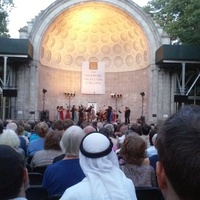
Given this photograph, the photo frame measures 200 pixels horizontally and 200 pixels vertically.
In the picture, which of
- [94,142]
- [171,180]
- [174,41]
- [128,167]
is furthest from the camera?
[174,41]

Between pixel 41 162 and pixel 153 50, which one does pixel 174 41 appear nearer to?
pixel 153 50

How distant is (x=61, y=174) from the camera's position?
4.02 meters

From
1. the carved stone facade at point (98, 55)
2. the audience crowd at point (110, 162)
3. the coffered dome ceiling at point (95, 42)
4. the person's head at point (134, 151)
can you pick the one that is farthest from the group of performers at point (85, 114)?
the person's head at point (134, 151)

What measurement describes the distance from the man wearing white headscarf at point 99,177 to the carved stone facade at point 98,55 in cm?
2305

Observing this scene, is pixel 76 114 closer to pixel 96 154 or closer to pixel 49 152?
pixel 49 152

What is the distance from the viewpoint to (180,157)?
1.25m

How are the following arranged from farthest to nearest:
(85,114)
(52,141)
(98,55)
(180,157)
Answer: (98,55) < (85,114) < (52,141) < (180,157)

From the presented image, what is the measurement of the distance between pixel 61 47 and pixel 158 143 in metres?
28.5

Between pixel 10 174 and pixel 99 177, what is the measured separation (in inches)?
38.0

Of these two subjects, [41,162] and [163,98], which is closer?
[41,162]

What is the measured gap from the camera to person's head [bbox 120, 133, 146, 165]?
4695 mm

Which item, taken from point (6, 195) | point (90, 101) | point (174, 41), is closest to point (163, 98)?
point (90, 101)

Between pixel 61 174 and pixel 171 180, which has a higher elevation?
pixel 171 180

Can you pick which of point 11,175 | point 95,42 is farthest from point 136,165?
point 95,42
